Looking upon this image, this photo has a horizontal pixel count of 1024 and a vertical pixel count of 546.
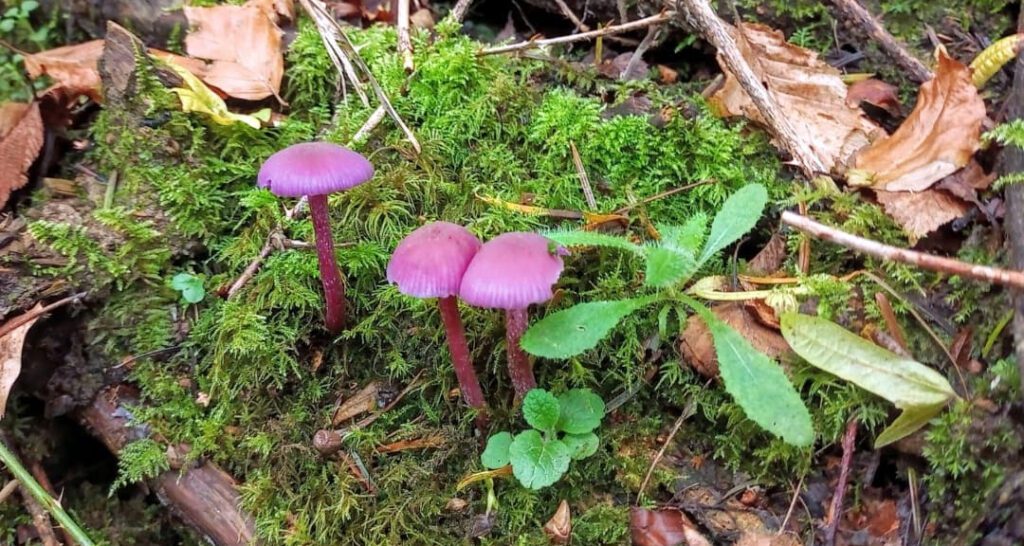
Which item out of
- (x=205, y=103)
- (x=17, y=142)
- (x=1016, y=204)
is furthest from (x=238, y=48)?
(x=1016, y=204)

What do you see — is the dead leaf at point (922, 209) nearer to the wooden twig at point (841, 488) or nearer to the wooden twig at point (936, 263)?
the wooden twig at point (936, 263)

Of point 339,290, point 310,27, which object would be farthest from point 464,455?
point 310,27

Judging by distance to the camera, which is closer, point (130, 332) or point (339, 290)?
point (339, 290)

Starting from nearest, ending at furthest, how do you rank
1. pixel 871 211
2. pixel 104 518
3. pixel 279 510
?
pixel 279 510
pixel 871 211
pixel 104 518

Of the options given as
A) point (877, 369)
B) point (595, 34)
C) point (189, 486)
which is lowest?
point (189, 486)

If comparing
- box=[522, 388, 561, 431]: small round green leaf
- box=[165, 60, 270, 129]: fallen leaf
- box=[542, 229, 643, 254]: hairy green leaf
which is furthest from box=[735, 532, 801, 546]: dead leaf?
box=[165, 60, 270, 129]: fallen leaf

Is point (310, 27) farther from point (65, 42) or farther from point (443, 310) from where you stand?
point (443, 310)

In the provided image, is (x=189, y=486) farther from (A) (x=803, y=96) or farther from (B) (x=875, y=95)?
(B) (x=875, y=95)
